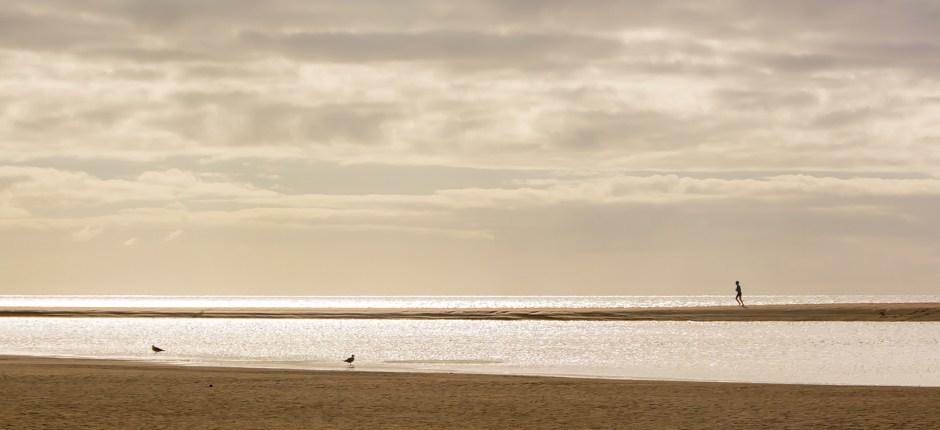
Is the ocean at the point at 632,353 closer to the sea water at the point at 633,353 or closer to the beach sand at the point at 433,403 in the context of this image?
the sea water at the point at 633,353

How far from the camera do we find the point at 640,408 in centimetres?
2644

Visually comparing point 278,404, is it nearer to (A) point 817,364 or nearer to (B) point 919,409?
(B) point 919,409

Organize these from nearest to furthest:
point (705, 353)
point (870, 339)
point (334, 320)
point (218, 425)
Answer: point (218, 425) → point (705, 353) → point (870, 339) → point (334, 320)

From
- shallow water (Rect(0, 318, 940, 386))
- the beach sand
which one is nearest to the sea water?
shallow water (Rect(0, 318, 940, 386))

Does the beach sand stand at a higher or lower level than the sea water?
lower

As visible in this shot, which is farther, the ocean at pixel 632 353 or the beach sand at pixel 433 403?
the ocean at pixel 632 353

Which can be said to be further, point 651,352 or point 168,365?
point 651,352

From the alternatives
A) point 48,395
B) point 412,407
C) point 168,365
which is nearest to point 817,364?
point 412,407

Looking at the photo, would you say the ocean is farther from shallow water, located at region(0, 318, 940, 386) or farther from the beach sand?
the beach sand

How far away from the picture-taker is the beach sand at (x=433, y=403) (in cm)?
2372

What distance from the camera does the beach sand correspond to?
2372cm

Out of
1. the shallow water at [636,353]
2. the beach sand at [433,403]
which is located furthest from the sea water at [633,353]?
the beach sand at [433,403]

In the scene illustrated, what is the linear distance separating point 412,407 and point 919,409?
13.1 metres

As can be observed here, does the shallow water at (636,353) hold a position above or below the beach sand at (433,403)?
above
